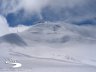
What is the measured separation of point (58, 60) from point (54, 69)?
1053 mm

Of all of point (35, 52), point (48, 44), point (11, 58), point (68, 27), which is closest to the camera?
point (11, 58)

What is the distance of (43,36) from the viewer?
36.4ft

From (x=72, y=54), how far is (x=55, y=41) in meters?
1.19

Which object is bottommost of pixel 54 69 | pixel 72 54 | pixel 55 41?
pixel 54 69

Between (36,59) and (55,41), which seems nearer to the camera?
(36,59)

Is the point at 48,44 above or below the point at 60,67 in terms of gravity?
above

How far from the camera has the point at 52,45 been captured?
10.6 metres

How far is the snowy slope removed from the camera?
9250mm

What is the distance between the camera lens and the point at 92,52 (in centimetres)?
1016

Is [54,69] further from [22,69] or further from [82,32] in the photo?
[82,32]

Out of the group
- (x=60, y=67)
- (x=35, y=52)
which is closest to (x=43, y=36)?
(x=35, y=52)

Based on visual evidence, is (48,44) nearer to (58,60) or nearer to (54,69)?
(58,60)

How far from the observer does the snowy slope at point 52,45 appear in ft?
30.3

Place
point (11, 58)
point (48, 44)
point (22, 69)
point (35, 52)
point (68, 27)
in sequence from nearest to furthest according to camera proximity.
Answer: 1. point (22, 69)
2. point (11, 58)
3. point (35, 52)
4. point (48, 44)
5. point (68, 27)
